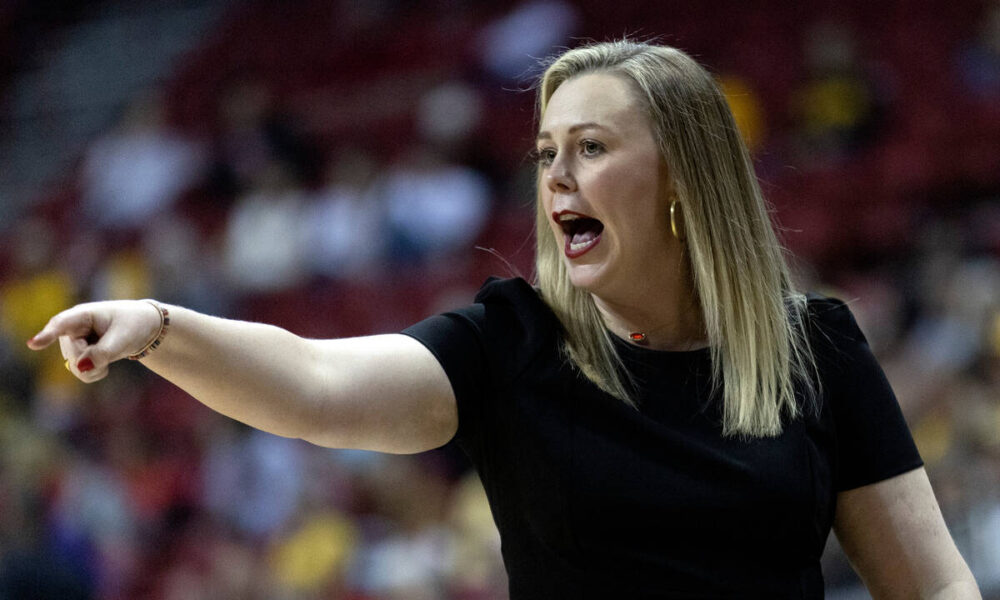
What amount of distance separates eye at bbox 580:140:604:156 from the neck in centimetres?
22

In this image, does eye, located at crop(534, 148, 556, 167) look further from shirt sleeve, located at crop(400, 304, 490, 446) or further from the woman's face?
shirt sleeve, located at crop(400, 304, 490, 446)

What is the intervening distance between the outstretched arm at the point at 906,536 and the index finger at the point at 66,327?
43.3 inches

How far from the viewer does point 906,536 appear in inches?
68.0

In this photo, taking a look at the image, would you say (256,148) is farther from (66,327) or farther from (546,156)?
(66,327)

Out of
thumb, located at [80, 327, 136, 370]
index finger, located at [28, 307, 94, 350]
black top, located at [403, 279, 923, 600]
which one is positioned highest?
index finger, located at [28, 307, 94, 350]

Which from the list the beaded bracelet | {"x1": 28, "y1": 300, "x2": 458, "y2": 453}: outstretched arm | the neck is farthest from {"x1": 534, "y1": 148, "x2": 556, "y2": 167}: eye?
the beaded bracelet

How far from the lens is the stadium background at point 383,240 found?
451 centimetres

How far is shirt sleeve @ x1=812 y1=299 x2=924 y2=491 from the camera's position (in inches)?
68.2

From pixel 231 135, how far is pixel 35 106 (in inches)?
124

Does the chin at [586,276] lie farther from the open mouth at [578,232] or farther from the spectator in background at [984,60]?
the spectator in background at [984,60]

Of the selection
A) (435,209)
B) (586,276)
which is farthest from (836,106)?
(586,276)

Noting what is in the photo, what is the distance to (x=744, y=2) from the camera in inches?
254

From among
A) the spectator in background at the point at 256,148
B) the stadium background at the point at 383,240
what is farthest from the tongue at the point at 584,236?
the spectator in background at the point at 256,148

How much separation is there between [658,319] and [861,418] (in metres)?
0.33
